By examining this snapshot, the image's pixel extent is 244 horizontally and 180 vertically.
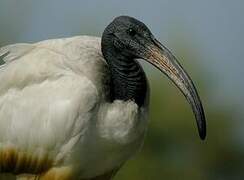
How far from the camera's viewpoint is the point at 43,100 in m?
9.96

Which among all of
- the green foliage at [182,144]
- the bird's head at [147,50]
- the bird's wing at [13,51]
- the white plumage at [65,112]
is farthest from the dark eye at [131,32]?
the green foliage at [182,144]

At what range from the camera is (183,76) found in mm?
9883

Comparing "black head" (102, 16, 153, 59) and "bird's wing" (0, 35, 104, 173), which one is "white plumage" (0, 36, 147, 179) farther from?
"black head" (102, 16, 153, 59)

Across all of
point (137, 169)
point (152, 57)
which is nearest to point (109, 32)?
point (152, 57)

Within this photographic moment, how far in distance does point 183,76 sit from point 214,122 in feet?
45.0

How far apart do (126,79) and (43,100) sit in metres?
0.77

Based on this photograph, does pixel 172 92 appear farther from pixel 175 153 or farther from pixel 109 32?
pixel 109 32

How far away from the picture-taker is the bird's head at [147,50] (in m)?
9.90

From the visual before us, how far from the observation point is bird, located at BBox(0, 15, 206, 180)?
32.2 ft

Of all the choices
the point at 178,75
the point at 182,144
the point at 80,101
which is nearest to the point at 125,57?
the point at 178,75

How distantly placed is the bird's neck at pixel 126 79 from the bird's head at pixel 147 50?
5 cm

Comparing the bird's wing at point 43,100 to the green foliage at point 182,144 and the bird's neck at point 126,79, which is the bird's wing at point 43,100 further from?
the green foliage at point 182,144

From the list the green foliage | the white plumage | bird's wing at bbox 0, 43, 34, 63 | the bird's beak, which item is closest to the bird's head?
the bird's beak

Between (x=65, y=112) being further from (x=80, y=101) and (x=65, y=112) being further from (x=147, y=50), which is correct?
(x=147, y=50)
